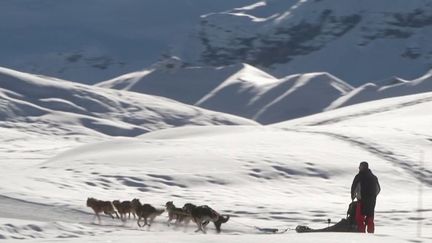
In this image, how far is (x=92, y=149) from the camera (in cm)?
4159

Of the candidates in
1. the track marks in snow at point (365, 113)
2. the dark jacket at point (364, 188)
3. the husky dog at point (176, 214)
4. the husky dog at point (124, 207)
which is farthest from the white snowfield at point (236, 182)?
the track marks in snow at point (365, 113)

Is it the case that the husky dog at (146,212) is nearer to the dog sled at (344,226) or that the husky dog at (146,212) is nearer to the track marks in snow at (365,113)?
the dog sled at (344,226)

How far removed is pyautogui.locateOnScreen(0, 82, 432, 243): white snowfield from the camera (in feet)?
56.4

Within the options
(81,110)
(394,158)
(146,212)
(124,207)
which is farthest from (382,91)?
(146,212)

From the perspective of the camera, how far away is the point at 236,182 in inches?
1271

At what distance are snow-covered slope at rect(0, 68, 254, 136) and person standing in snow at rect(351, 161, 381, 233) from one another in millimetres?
96346

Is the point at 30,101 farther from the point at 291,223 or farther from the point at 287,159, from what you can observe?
the point at 291,223

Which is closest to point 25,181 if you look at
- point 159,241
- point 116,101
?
point 159,241

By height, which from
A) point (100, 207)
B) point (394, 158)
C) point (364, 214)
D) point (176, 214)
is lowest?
point (364, 214)

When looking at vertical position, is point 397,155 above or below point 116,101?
below

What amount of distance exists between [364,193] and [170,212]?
14.0 feet

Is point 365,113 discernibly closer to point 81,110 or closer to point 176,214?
point 176,214

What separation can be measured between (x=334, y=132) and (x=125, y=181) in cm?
2027

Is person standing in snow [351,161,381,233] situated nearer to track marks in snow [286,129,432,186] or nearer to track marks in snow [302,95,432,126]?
track marks in snow [286,129,432,186]
